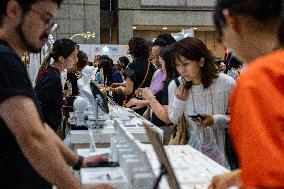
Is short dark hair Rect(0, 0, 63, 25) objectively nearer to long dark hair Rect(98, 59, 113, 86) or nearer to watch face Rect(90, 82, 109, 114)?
watch face Rect(90, 82, 109, 114)

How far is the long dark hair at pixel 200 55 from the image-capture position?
3615mm

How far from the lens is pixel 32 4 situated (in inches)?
78.5

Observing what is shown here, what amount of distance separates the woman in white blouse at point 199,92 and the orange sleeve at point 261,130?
234 centimetres

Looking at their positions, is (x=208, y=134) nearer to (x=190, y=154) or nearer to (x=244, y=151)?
(x=190, y=154)

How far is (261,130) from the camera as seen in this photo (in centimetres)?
118

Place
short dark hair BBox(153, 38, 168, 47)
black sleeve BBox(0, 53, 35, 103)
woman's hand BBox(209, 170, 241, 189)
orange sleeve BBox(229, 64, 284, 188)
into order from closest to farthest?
orange sleeve BBox(229, 64, 284, 188), black sleeve BBox(0, 53, 35, 103), woman's hand BBox(209, 170, 241, 189), short dark hair BBox(153, 38, 168, 47)

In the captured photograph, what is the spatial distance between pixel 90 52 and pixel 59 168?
52.1ft

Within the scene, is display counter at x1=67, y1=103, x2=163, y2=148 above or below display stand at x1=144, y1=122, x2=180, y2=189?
below

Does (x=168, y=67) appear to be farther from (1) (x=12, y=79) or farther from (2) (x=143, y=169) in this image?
(1) (x=12, y=79)

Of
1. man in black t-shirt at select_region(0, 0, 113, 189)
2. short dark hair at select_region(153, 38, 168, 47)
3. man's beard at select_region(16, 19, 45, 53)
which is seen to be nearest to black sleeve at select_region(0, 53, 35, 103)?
man in black t-shirt at select_region(0, 0, 113, 189)

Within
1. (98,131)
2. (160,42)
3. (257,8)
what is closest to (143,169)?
(257,8)

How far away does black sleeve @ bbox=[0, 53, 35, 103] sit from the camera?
1.81 metres

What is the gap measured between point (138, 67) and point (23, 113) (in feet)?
13.4

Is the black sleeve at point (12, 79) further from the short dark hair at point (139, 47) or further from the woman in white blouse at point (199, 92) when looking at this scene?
the short dark hair at point (139, 47)
